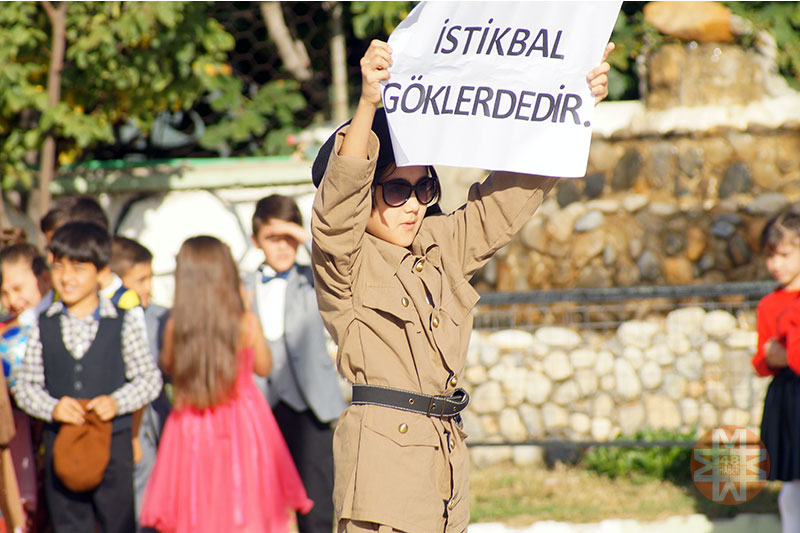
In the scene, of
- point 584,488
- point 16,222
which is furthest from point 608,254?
point 16,222

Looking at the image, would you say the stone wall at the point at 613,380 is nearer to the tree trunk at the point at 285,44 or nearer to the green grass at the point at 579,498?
the green grass at the point at 579,498

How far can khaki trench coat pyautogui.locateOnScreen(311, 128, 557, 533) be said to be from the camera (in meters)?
2.57

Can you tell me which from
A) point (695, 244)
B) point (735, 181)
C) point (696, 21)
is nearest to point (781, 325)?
point (695, 244)

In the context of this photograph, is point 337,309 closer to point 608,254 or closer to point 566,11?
point 566,11

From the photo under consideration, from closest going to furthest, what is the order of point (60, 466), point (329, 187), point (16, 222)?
point (329, 187), point (60, 466), point (16, 222)

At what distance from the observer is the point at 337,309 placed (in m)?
2.70

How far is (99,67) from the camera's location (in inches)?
268

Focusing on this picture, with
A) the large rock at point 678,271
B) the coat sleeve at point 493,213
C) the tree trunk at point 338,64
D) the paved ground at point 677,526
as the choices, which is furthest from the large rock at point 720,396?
the tree trunk at point 338,64

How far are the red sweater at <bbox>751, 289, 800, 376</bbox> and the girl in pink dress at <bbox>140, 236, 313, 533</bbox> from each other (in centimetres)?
219

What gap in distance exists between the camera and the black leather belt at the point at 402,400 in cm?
266

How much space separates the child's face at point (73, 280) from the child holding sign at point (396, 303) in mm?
1935

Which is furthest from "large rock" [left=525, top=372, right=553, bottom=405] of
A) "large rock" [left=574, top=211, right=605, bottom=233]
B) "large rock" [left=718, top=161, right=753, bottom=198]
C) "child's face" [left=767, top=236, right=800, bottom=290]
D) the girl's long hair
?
"large rock" [left=718, top=161, right=753, bottom=198]

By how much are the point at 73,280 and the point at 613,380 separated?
11.7 feet

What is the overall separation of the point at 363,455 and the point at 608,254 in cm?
601
